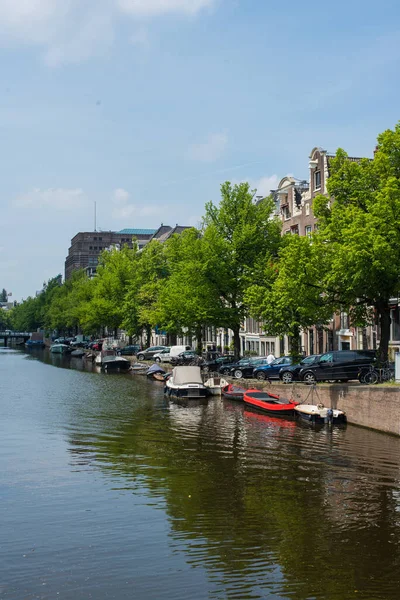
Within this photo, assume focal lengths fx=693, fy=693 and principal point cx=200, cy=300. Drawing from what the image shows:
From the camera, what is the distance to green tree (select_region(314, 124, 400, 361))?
36969 millimetres

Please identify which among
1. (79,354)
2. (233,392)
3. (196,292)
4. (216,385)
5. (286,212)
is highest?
(286,212)

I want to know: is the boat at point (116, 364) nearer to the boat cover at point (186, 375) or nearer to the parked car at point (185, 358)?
the parked car at point (185, 358)

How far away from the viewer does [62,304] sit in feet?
527

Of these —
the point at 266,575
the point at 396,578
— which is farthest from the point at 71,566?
the point at 396,578

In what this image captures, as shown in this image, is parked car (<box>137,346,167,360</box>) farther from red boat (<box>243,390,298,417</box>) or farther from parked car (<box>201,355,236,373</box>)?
red boat (<box>243,390,298,417</box>)

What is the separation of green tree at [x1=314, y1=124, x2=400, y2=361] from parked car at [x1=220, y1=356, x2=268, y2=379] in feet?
46.3

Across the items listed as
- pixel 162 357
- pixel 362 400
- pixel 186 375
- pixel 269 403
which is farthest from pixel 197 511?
pixel 162 357

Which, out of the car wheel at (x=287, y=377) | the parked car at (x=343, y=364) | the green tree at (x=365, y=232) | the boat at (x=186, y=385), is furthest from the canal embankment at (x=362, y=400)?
the boat at (x=186, y=385)

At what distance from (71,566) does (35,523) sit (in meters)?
3.79

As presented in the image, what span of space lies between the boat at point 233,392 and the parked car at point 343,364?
791 cm

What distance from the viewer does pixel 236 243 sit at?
200 ft

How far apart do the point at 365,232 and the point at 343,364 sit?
9.02 meters

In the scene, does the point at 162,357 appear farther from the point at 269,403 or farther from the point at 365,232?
the point at 365,232

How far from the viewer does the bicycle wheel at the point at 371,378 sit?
38.9 meters
